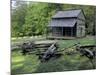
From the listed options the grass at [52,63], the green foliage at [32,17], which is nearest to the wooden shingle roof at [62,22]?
→ the green foliage at [32,17]

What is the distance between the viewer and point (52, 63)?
2162 millimetres

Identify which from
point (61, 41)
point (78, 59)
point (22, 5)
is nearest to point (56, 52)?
point (61, 41)

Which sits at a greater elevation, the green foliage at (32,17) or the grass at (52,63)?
the green foliage at (32,17)

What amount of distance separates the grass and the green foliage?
134 mm

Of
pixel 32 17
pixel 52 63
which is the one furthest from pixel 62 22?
pixel 52 63

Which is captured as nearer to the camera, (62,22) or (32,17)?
(32,17)

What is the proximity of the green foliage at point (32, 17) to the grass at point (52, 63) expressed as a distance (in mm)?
134

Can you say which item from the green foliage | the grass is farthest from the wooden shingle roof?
the grass

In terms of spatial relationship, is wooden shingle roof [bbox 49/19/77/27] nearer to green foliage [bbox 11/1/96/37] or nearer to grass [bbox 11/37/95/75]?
green foliage [bbox 11/1/96/37]

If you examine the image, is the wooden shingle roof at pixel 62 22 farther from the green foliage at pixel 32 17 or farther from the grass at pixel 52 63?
the grass at pixel 52 63

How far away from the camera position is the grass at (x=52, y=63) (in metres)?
2.03

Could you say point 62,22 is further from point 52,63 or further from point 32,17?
point 52,63

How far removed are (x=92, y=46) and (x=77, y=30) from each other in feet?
0.94

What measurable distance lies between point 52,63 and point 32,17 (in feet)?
1.86
